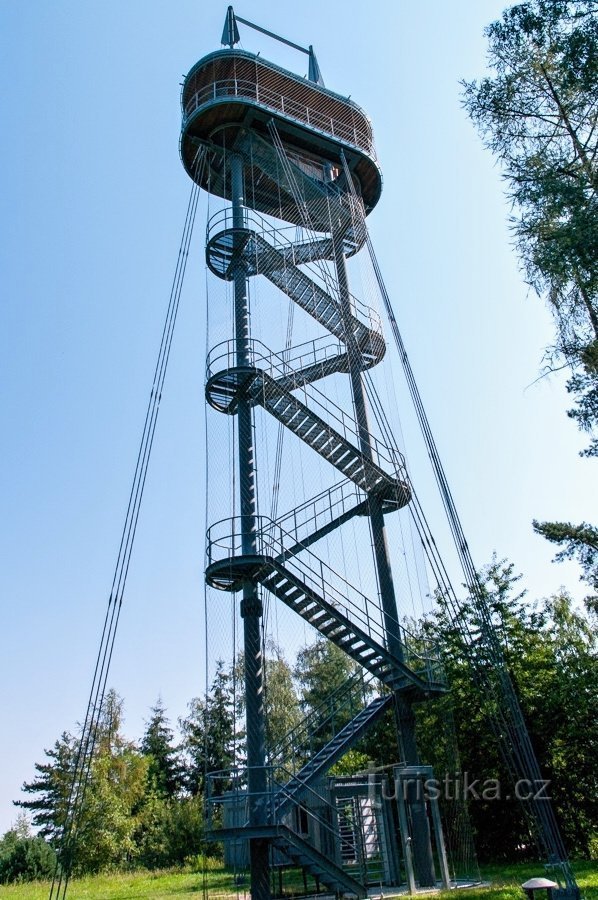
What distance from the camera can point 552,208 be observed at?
10.4 meters

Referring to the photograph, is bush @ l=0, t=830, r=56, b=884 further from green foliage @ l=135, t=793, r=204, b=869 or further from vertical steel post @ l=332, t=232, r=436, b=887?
vertical steel post @ l=332, t=232, r=436, b=887

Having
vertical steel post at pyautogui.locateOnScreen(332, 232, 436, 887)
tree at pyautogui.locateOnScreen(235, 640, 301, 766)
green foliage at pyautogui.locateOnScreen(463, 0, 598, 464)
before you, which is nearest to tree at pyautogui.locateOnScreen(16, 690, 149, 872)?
tree at pyautogui.locateOnScreen(235, 640, 301, 766)

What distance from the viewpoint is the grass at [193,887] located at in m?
10.7

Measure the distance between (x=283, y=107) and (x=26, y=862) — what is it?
29.5 m

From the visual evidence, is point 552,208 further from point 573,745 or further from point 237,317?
point 573,745

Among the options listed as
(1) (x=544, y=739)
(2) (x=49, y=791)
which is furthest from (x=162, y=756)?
(1) (x=544, y=739)

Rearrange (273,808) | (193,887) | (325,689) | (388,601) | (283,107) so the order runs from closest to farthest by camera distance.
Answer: (273,808) < (388,601) < (283,107) < (193,887) < (325,689)

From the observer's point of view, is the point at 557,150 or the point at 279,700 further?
the point at 279,700

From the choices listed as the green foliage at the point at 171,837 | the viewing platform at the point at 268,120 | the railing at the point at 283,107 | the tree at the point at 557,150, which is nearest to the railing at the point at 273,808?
the tree at the point at 557,150

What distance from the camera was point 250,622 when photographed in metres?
12.2

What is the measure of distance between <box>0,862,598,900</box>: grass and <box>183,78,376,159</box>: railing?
16.6m

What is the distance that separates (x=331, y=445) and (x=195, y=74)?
34.2ft

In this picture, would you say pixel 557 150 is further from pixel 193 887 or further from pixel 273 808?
pixel 193 887

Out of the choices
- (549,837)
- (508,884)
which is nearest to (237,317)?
(549,837)
